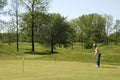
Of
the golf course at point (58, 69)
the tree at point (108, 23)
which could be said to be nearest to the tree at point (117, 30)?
the tree at point (108, 23)

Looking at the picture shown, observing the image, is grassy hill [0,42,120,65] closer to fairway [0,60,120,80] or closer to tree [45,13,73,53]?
tree [45,13,73,53]

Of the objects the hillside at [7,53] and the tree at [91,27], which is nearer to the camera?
the hillside at [7,53]

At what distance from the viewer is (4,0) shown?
2921 inches

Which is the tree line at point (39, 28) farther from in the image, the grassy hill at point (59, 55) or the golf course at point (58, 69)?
the golf course at point (58, 69)

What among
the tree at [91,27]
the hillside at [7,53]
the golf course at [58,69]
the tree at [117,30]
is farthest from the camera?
the tree at [117,30]

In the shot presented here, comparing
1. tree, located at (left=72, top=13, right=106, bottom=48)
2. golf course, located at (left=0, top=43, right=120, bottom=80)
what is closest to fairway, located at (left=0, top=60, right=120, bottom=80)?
golf course, located at (left=0, top=43, right=120, bottom=80)

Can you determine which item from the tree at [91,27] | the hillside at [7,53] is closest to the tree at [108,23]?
the tree at [91,27]

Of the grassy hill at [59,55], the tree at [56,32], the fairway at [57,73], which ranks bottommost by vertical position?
the fairway at [57,73]

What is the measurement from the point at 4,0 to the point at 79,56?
30.5 metres

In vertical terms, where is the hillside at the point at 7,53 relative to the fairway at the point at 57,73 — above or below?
above

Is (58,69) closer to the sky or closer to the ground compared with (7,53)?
closer to the ground

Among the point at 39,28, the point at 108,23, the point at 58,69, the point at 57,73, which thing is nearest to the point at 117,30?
the point at 108,23

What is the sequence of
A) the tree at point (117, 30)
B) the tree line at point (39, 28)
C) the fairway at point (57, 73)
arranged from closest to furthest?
the fairway at point (57, 73), the tree line at point (39, 28), the tree at point (117, 30)

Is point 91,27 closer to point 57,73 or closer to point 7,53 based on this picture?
point 7,53
